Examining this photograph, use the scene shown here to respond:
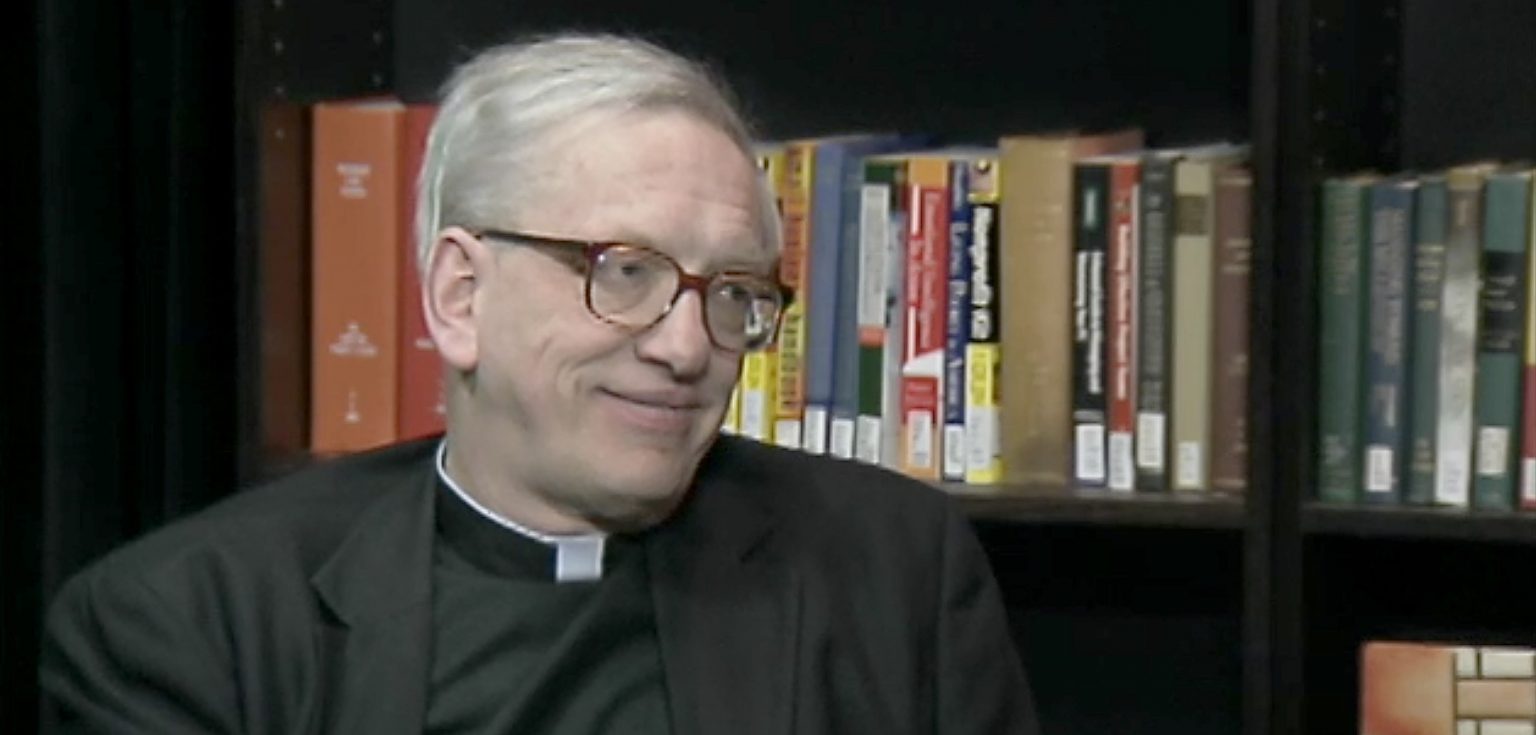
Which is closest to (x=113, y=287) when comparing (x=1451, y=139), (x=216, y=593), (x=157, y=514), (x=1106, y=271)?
(x=157, y=514)

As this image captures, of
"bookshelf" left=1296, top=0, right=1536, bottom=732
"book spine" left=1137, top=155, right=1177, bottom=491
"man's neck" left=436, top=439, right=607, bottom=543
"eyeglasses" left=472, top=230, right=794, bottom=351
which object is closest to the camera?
"eyeglasses" left=472, top=230, right=794, bottom=351

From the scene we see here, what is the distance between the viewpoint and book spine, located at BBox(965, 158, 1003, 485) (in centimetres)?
207

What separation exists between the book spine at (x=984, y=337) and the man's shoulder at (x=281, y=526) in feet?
1.60

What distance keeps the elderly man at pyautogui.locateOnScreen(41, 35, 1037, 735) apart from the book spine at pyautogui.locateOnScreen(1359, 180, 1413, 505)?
391 mm

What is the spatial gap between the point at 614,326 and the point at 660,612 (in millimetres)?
213

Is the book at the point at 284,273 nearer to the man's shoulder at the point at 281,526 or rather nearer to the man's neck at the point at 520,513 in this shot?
the man's shoulder at the point at 281,526

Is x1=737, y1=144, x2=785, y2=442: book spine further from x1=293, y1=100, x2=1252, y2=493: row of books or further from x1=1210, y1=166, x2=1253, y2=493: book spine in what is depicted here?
x1=1210, y1=166, x2=1253, y2=493: book spine

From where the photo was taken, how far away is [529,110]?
63.5 inches

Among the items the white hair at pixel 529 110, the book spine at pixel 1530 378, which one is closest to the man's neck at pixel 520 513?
the white hair at pixel 529 110

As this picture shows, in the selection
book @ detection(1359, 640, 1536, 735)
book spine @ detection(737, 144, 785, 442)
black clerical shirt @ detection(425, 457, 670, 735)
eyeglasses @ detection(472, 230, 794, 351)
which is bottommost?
book @ detection(1359, 640, 1536, 735)

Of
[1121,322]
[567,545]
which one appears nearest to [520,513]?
[567,545]

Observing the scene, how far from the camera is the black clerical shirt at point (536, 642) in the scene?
1.65m

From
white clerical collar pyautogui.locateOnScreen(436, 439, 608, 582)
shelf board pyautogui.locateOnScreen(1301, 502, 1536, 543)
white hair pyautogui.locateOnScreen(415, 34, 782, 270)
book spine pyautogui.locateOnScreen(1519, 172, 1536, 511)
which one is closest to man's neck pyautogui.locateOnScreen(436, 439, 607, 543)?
white clerical collar pyautogui.locateOnScreen(436, 439, 608, 582)

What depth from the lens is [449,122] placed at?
5.45 feet
